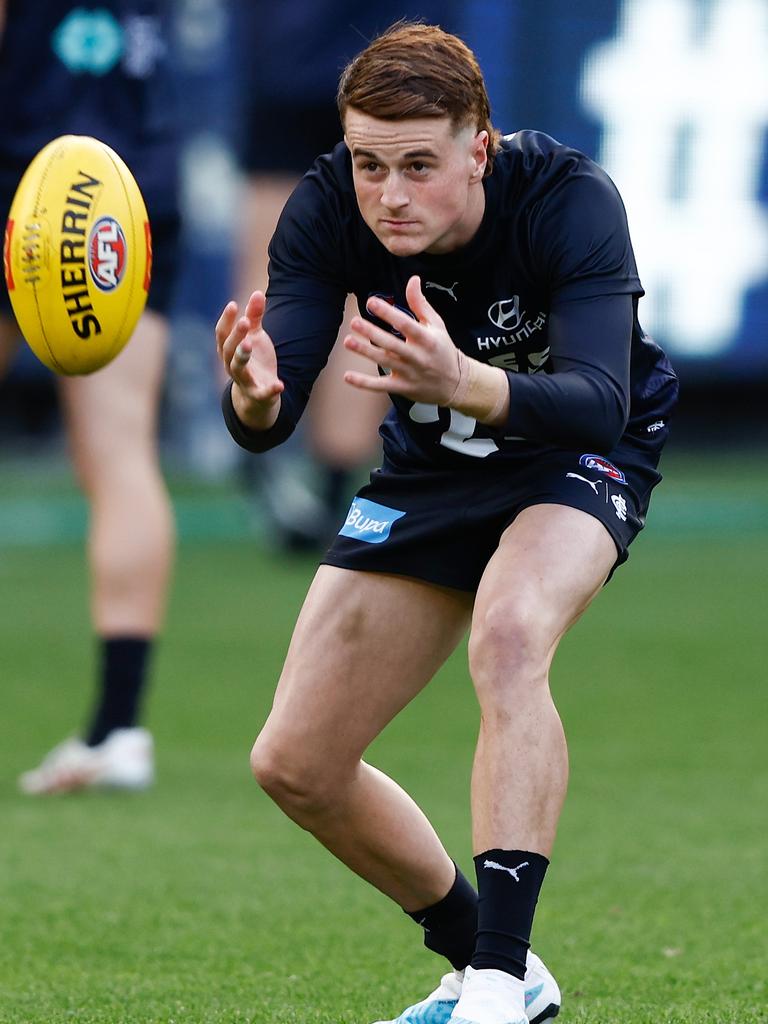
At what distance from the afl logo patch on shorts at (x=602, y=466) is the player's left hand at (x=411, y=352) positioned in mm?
515

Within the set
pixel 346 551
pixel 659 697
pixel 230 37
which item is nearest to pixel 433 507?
pixel 346 551

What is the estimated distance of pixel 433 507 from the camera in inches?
128

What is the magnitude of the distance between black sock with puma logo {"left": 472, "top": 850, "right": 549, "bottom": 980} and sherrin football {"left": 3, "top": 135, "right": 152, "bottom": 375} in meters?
1.31

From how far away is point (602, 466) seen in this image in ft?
10.5

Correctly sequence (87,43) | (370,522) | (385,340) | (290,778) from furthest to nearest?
(87,43), (370,522), (290,778), (385,340)

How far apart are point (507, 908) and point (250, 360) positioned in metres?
0.93

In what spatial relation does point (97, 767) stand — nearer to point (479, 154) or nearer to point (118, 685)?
point (118, 685)

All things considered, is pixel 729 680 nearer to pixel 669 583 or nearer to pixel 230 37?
pixel 669 583

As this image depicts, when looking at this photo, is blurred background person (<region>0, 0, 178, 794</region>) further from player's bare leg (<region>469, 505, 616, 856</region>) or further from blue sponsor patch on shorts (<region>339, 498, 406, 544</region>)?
player's bare leg (<region>469, 505, 616, 856</region>)

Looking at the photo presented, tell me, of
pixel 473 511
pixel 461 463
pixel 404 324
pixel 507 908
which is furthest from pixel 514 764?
pixel 404 324

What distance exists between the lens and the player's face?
3.00 metres

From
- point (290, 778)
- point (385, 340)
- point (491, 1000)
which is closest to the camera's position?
point (385, 340)

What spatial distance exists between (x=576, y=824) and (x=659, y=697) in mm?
1631

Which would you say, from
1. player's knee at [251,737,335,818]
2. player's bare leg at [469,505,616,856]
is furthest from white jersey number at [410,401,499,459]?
player's knee at [251,737,335,818]
